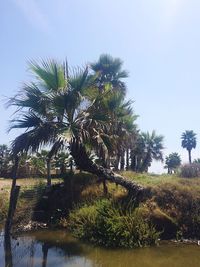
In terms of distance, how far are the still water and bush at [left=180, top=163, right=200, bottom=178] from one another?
967 cm

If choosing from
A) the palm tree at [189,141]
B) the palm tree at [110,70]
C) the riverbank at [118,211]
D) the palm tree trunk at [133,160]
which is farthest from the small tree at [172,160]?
the riverbank at [118,211]

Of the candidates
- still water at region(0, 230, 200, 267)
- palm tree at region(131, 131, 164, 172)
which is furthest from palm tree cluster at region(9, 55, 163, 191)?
palm tree at region(131, 131, 164, 172)

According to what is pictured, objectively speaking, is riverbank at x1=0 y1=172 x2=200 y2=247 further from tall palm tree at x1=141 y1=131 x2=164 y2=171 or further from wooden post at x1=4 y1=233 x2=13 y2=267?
tall palm tree at x1=141 y1=131 x2=164 y2=171

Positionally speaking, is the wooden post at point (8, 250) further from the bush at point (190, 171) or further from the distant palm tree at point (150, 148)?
the distant palm tree at point (150, 148)

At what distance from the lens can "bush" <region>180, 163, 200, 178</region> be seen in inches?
795

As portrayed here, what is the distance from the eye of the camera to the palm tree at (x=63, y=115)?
41.0ft

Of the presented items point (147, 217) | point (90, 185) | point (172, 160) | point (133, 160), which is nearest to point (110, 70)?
point (133, 160)

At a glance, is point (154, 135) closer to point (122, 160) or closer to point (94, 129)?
point (122, 160)

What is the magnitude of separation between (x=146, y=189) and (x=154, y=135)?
2885cm

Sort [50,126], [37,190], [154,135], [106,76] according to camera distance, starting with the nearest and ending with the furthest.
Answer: [50,126] → [37,190] → [106,76] → [154,135]

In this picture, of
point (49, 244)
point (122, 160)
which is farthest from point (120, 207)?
point (122, 160)

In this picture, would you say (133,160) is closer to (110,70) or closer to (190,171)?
(110,70)

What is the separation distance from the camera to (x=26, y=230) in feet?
42.0

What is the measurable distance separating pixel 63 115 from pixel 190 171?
1030 cm
